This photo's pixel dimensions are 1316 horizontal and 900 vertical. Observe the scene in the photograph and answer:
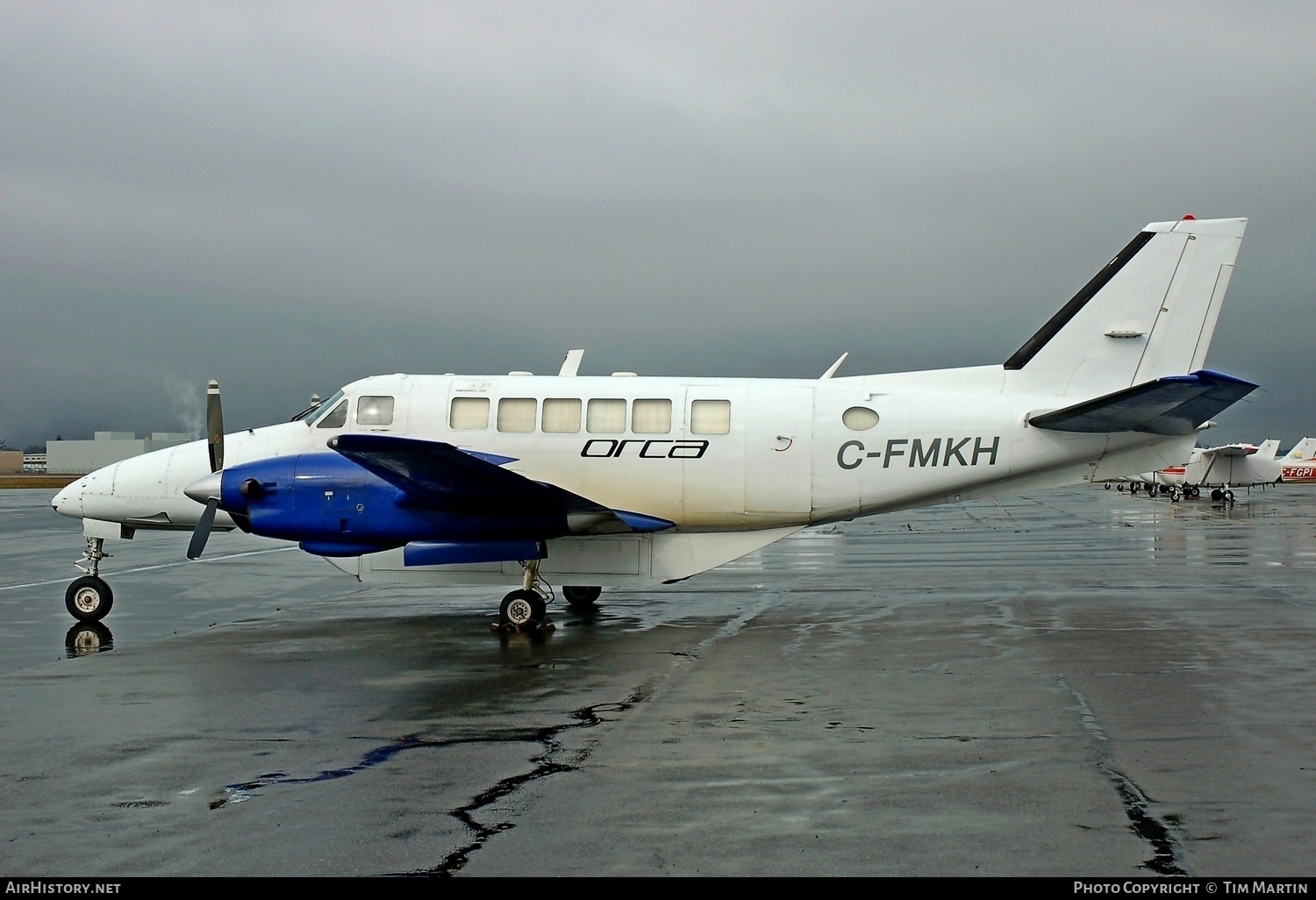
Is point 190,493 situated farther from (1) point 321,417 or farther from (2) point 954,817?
(2) point 954,817

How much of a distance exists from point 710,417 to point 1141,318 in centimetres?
586

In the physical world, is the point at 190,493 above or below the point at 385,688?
above

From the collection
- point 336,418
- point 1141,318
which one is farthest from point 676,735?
point 1141,318

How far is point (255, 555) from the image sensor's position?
27484mm

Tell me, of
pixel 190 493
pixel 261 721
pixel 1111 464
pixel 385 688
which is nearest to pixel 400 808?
pixel 261 721

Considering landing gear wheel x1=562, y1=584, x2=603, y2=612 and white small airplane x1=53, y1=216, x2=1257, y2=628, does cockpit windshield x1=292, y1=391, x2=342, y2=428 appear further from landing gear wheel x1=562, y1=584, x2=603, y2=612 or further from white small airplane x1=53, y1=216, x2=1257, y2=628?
landing gear wheel x1=562, y1=584, x2=603, y2=612

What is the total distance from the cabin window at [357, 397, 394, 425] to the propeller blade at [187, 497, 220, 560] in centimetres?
215

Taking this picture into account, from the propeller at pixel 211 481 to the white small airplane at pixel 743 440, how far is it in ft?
0.09

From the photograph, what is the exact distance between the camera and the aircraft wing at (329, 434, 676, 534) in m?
13.0

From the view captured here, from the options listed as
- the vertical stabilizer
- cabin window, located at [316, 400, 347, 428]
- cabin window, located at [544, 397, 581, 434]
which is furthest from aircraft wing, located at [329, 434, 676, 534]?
the vertical stabilizer

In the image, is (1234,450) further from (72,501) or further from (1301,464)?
(72,501)

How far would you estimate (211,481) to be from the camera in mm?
14969

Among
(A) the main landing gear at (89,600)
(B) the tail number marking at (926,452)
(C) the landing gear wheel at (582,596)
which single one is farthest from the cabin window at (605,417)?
(A) the main landing gear at (89,600)

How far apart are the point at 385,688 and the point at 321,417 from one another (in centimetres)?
615
